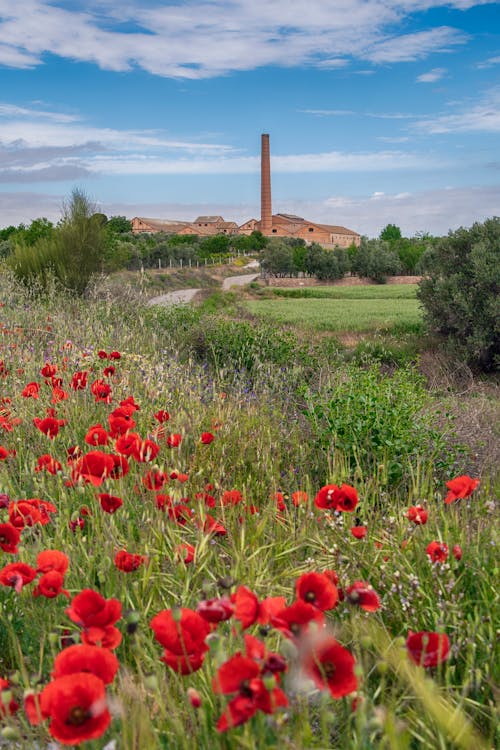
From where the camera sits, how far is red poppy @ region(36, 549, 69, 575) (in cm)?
156

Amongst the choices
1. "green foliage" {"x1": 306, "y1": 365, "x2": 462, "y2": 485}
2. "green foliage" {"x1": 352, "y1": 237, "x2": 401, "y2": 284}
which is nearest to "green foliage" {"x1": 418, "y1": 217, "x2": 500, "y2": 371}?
"green foliage" {"x1": 306, "y1": 365, "x2": 462, "y2": 485}

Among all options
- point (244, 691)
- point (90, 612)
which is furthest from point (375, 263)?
point (244, 691)

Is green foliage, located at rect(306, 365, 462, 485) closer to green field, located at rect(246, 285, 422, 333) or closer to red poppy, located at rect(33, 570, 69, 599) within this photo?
red poppy, located at rect(33, 570, 69, 599)

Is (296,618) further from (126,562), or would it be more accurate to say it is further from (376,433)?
(376,433)

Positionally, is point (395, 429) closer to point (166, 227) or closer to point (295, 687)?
point (295, 687)

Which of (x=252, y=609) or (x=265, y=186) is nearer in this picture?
(x=252, y=609)

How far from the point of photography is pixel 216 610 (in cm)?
117

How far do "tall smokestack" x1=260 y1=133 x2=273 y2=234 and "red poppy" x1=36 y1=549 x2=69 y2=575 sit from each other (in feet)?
265

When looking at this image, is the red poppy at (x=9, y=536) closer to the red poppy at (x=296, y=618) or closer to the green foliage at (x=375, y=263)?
the red poppy at (x=296, y=618)

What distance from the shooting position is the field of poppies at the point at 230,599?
110 cm

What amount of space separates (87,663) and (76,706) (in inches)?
2.7

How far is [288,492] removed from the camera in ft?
13.5

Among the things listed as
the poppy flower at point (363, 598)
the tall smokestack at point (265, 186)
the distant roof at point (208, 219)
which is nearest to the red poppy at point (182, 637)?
the poppy flower at point (363, 598)

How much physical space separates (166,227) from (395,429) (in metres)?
102
